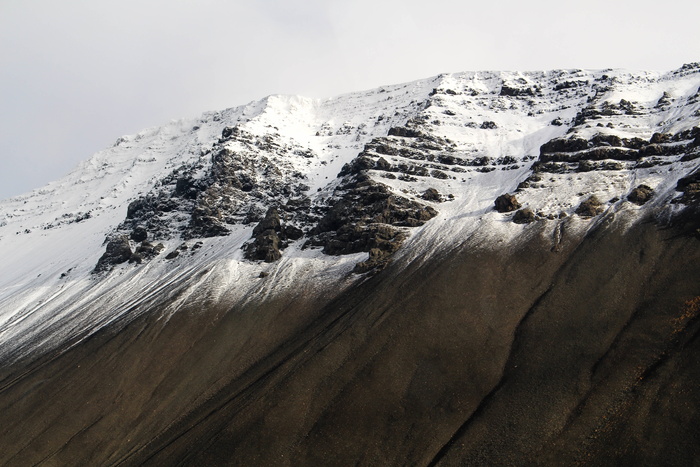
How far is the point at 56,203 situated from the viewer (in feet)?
502

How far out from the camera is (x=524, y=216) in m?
63.0

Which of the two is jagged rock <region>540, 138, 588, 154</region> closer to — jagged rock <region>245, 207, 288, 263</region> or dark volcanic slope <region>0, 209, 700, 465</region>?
dark volcanic slope <region>0, 209, 700, 465</region>

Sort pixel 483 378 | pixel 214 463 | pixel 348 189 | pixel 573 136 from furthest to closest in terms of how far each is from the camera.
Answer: pixel 348 189 → pixel 573 136 → pixel 483 378 → pixel 214 463

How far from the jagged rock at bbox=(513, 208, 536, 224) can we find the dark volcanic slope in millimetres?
3562

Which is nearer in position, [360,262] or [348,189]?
[360,262]

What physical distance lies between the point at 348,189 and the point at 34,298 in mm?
63541

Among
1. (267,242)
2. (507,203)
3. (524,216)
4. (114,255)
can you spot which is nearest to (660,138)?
(507,203)

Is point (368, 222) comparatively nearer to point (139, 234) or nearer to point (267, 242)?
point (267, 242)

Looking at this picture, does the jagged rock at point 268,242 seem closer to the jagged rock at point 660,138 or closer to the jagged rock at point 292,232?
the jagged rock at point 292,232

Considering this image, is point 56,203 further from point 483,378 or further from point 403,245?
point 483,378

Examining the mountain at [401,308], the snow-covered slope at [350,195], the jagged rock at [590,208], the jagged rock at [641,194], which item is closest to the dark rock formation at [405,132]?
the snow-covered slope at [350,195]

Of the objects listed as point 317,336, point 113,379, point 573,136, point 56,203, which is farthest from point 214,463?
point 56,203

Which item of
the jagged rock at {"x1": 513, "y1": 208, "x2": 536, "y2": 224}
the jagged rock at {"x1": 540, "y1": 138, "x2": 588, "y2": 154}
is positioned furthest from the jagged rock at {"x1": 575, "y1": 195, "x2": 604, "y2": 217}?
the jagged rock at {"x1": 540, "y1": 138, "x2": 588, "y2": 154}

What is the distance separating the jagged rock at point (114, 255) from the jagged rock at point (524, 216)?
239ft
